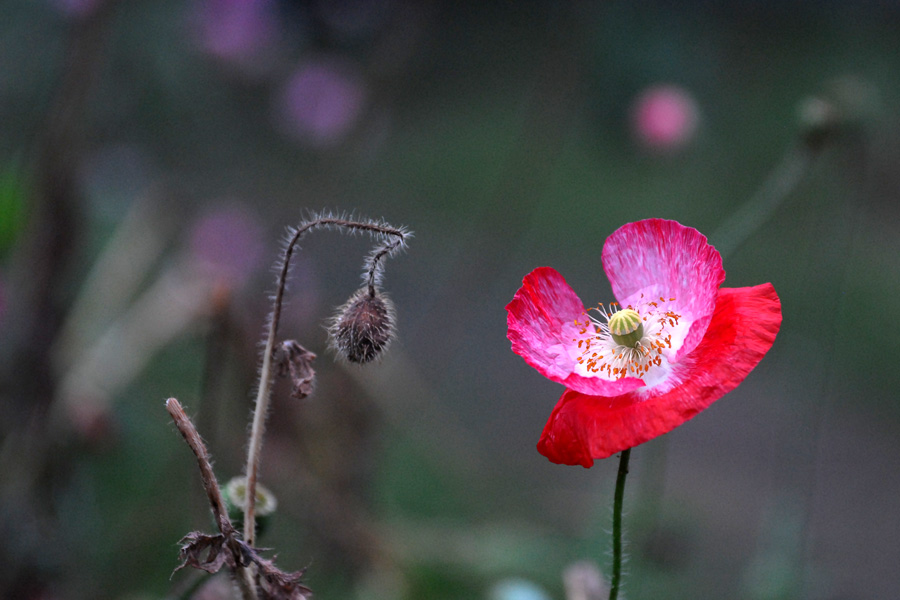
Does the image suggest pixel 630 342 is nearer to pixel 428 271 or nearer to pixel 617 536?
pixel 617 536

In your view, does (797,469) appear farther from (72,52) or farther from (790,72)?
(790,72)

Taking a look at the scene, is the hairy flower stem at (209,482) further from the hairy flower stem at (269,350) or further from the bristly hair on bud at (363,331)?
the bristly hair on bud at (363,331)

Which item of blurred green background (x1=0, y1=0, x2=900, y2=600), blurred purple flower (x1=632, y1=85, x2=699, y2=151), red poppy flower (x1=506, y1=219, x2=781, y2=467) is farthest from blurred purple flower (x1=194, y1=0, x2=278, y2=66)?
red poppy flower (x1=506, y1=219, x2=781, y2=467)

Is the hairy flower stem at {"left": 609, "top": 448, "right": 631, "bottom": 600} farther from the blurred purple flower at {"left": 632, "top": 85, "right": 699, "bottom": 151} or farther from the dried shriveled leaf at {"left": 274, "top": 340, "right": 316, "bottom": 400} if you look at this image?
the blurred purple flower at {"left": 632, "top": 85, "right": 699, "bottom": 151}

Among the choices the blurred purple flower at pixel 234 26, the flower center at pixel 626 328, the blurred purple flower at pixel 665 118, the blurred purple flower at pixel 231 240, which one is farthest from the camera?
the blurred purple flower at pixel 234 26

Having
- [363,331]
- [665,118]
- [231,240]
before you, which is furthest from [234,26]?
[363,331]

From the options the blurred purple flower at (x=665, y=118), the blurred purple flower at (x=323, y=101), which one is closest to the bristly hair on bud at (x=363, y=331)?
the blurred purple flower at (x=665, y=118)

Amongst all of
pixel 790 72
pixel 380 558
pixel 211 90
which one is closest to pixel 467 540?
pixel 380 558

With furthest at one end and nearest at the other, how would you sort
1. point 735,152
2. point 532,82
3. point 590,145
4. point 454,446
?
point 532,82, point 590,145, point 735,152, point 454,446
